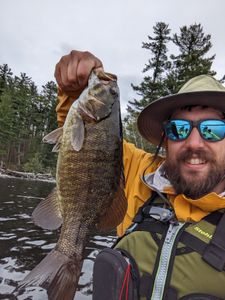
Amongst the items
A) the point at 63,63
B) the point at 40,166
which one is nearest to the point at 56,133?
the point at 63,63

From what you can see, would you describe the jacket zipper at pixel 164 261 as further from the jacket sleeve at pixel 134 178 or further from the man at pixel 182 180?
the jacket sleeve at pixel 134 178

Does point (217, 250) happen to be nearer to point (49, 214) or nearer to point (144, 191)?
point (144, 191)

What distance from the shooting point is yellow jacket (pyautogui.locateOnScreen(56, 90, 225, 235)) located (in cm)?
258

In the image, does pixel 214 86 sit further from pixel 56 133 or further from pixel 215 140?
pixel 56 133

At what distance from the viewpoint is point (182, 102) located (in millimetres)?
3004

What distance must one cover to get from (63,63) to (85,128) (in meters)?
0.46

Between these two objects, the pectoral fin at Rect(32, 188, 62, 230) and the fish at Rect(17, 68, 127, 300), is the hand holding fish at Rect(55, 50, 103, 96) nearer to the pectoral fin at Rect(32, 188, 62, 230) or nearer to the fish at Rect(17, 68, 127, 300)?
the fish at Rect(17, 68, 127, 300)

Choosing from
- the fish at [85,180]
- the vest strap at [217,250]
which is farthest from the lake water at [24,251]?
the vest strap at [217,250]

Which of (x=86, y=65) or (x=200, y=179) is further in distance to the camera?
(x=200, y=179)

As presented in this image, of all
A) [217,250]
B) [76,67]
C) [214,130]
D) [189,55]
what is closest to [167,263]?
[217,250]

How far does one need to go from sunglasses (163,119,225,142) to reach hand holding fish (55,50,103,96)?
0.85 m

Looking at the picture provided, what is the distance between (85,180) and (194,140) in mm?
984

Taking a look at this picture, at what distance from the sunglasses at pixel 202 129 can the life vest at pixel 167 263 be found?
0.59 meters

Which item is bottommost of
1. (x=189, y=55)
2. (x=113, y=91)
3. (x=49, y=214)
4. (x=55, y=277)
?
(x=55, y=277)
